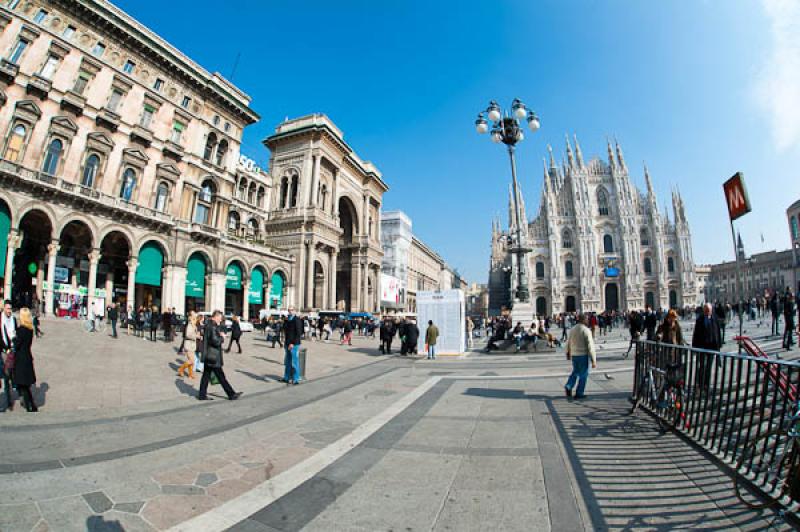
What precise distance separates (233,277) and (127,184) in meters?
10.6

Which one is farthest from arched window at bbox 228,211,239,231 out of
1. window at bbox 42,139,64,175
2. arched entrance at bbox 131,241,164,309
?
window at bbox 42,139,64,175

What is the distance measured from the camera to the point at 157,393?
24.3 feet

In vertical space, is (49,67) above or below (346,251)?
above

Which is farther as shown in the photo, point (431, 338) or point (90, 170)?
point (90, 170)

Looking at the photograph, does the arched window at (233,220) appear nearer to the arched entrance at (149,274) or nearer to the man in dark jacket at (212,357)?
the arched entrance at (149,274)

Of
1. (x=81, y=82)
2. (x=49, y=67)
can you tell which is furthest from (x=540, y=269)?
(x=49, y=67)

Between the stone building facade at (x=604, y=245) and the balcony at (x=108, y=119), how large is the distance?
4902 centimetres

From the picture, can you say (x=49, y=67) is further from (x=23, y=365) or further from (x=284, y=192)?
(x=23, y=365)

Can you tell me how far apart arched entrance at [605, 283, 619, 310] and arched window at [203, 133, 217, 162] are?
60.9 metres

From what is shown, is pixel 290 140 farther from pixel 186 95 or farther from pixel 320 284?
pixel 320 284

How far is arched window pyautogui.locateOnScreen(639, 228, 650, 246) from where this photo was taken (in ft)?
201

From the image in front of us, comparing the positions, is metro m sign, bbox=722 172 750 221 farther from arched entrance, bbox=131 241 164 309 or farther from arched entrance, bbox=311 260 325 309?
arched entrance, bbox=311 260 325 309

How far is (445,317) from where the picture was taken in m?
15.9

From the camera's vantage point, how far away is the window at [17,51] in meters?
19.6
